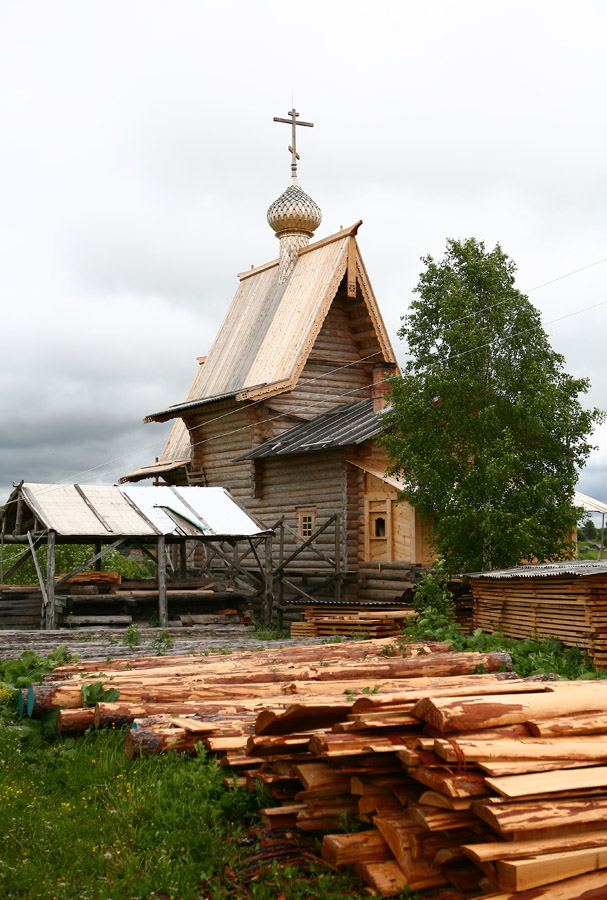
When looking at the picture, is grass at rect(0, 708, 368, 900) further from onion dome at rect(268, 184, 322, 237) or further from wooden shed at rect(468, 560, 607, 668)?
onion dome at rect(268, 184, 322, 237)

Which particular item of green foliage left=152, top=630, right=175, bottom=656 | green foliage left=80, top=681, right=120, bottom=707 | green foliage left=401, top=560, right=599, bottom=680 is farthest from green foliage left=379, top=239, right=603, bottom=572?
green foliage left=80, top=681, right=120, bottom=707

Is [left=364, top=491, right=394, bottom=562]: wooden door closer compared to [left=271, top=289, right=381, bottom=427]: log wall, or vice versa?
[left=364, top=491, right=394, bottom=562]: wooden door

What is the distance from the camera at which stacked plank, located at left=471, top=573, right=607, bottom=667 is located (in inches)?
512

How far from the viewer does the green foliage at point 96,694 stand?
382 inches

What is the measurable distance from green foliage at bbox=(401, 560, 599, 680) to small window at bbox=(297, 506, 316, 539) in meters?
7.60

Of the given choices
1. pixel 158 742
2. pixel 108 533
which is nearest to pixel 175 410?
pixel 108 533

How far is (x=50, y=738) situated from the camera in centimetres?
944

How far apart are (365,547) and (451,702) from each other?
18053 millimetres

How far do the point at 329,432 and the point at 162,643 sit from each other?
10.5 m

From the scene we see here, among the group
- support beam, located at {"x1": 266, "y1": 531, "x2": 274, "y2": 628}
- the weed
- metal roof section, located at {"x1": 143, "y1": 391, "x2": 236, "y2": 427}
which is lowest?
the weed

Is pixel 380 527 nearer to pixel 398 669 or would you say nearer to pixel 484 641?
pixel 484 641

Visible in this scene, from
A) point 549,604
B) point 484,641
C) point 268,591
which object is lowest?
point 484,641

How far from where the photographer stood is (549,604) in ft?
46.3

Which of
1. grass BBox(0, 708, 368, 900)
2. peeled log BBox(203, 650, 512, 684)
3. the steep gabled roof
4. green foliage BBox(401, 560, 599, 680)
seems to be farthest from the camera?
the steep gabled roof
